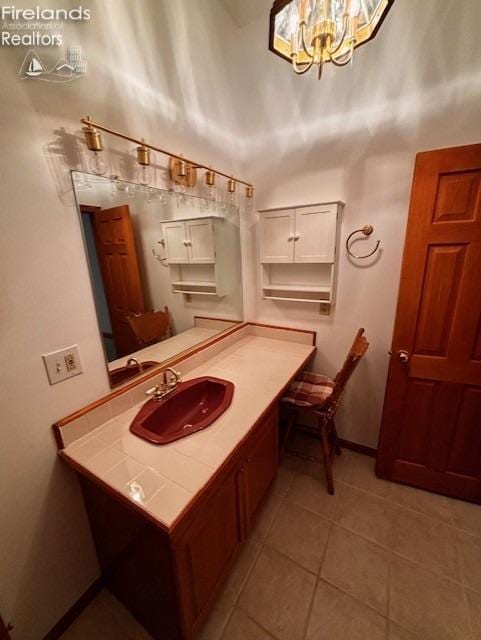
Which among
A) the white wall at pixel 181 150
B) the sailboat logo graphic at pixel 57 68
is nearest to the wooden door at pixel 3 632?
the white wall at pixel 181 150

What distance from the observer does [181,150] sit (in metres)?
1.42

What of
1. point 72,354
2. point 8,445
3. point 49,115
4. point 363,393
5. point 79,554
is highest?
point 49,115

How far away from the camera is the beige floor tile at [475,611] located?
41.2 inches

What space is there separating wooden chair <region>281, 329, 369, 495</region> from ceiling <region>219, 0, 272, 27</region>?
2.04 metres

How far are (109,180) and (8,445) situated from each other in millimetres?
1073

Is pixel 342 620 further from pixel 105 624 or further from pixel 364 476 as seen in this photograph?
pixel 105 624

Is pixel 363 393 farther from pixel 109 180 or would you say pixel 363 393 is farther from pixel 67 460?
pixel 109 180

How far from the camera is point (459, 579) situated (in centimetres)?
122

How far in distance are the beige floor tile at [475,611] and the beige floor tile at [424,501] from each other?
0.35 m

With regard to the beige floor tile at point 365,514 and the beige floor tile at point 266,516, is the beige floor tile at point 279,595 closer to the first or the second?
the beige floor tile at point 266,516

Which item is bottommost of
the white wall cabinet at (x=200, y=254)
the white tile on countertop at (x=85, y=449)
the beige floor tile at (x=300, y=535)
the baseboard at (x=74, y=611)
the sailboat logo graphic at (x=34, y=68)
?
the beige floor tile at (x=300, y=535)

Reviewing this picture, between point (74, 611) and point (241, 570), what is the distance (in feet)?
2.50

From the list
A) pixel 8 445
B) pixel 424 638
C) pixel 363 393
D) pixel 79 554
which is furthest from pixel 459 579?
pixel 8 445
